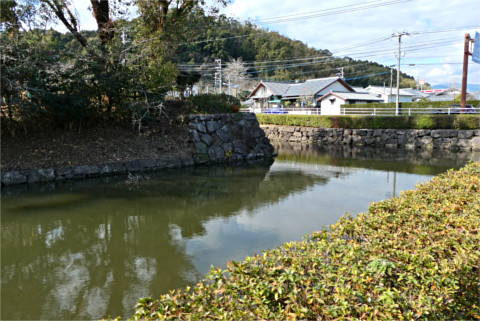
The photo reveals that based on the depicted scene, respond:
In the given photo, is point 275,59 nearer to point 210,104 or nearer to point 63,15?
point 210,104

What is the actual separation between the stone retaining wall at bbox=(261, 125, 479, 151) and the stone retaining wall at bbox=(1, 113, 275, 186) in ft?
23.0

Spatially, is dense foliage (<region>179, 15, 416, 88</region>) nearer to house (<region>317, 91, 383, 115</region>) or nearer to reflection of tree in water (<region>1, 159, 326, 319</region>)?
house (<region>317, 91, 383, 115</region>)

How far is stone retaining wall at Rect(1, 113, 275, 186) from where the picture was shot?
29.6 feet

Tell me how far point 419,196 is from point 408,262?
2.14 meters

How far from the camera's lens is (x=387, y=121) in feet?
61.7

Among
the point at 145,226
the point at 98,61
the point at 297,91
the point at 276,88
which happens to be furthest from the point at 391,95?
the point at 145,226

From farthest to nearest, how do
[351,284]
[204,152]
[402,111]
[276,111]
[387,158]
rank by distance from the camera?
[276,111] → [402,111] → [387,158] → [204,152] → [351,284]

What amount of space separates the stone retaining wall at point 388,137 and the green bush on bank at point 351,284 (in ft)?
51.7

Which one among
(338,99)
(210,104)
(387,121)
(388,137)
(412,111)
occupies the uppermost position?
(338,99)

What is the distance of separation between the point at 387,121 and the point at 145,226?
16355 mm

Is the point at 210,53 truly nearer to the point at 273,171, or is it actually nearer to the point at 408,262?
the point at 273,171

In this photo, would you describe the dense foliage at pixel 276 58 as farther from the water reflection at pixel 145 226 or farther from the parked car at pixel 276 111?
the water reflection at pixel 145 226

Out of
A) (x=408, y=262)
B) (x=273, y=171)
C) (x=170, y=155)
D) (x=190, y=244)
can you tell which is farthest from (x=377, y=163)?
(x=408, y=262)

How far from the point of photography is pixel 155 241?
5.12m
